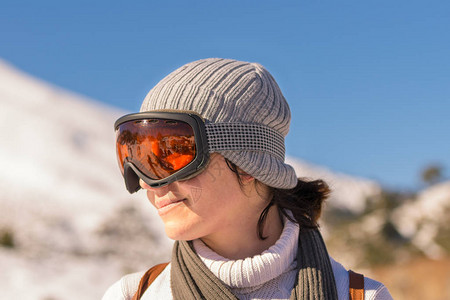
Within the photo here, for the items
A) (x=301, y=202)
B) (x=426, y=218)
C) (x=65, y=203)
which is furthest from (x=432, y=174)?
(x=301, y=202)

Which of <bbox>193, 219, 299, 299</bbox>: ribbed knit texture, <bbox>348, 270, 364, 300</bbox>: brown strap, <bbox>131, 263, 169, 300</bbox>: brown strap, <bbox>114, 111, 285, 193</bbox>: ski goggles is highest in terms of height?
<bbox>114, 111, 285, 193</bbox>: ski goggles

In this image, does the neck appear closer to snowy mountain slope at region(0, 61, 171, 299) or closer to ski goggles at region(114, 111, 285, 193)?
ski goggles at region(114, 111, 285, 193)

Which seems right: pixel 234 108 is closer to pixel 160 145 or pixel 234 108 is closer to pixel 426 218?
pixel 160 145

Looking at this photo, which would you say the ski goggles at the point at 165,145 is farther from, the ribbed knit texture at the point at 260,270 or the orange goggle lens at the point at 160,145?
the ribbed knit texture at the point at 260,270

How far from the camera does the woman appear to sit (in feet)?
5.68

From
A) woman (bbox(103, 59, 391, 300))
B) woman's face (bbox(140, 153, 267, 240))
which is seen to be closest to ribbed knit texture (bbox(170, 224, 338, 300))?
woman (bbox(103, 59, 391, 300))

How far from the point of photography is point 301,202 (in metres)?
2.05

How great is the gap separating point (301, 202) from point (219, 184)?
0.42 metres

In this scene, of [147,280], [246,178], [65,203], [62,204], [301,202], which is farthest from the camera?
[65,203]

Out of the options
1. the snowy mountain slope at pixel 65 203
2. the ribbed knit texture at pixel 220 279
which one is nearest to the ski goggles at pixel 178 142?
the ribbed knit texture at pixel 220 279

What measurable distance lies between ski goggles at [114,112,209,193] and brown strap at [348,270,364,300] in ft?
1.97

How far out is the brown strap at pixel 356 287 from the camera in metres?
1.74

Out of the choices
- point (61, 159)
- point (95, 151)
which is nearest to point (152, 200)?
point (61, 159)

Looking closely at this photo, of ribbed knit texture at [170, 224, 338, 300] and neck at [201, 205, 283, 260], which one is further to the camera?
neck at [201, 205, 283, 260]
